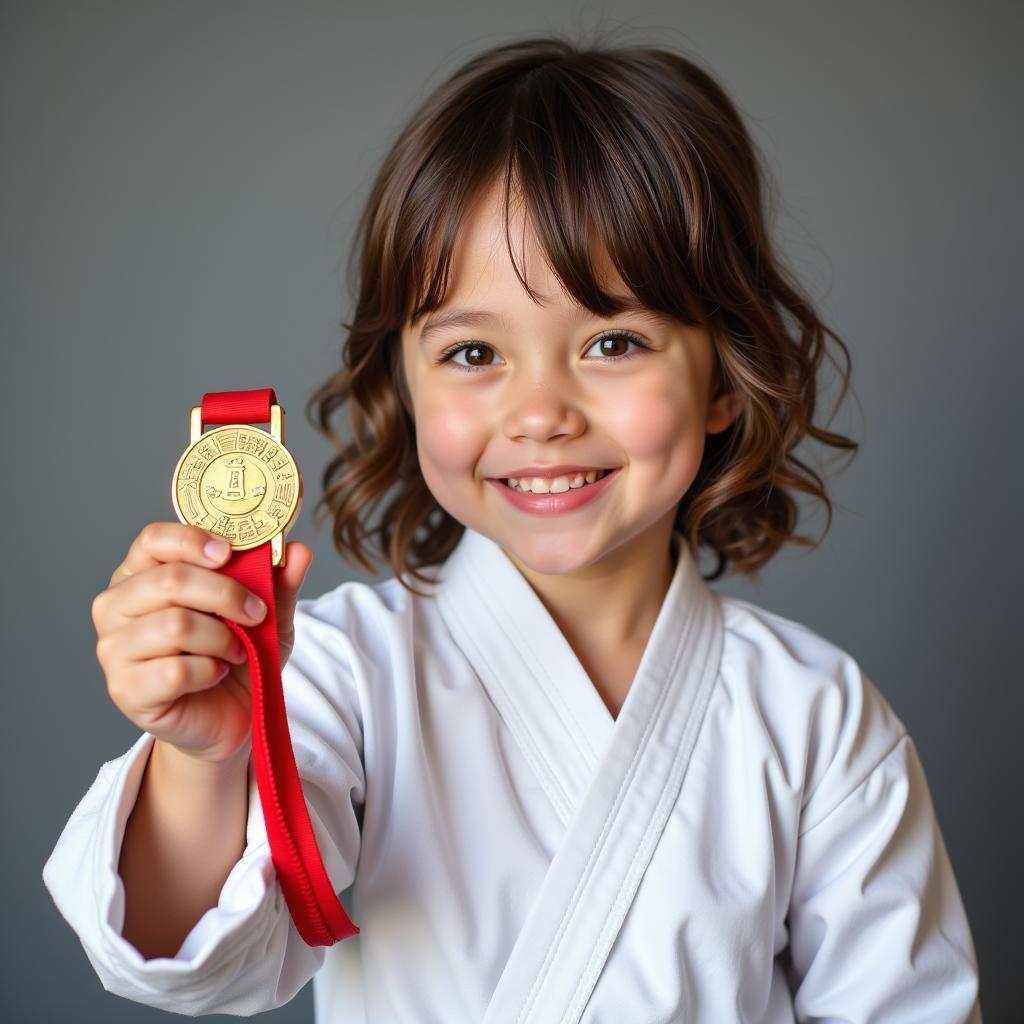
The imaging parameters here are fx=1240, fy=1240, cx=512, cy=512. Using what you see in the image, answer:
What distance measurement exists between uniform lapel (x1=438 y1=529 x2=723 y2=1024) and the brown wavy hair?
128 mm

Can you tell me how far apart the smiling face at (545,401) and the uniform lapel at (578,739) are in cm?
9

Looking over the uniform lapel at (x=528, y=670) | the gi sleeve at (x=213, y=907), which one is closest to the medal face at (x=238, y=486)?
the gi sleeve at (x=213, y=907)

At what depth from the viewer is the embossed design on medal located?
3.31 ft

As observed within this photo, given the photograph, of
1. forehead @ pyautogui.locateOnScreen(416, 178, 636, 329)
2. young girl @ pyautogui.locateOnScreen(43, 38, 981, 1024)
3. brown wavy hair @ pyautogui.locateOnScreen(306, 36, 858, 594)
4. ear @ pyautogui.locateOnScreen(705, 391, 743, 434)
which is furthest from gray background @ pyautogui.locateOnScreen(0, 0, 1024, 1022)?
forehead @ pyautogui.locateOnScreen(416, 178, 636, 329)

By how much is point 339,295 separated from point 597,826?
1.14 metres

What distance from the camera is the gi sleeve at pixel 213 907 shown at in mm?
1007

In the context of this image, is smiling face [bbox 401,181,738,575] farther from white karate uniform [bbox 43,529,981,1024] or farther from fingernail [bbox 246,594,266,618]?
fingernail [bbox 246,594,266,618]

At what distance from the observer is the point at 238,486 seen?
1022mm

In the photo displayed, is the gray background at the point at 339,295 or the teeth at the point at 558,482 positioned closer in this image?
the teeth at the point at 558,482

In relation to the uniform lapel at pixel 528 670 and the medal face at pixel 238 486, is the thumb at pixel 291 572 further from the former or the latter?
the uniform lapel at pixel 528 670

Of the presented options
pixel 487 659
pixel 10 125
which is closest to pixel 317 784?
pixel 487 659

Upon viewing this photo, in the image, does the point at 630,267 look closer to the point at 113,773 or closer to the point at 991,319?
the point at 113,773

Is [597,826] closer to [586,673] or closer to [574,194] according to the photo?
[586,673]

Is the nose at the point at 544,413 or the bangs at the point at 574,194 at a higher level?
the bangs at the point at 574,194
